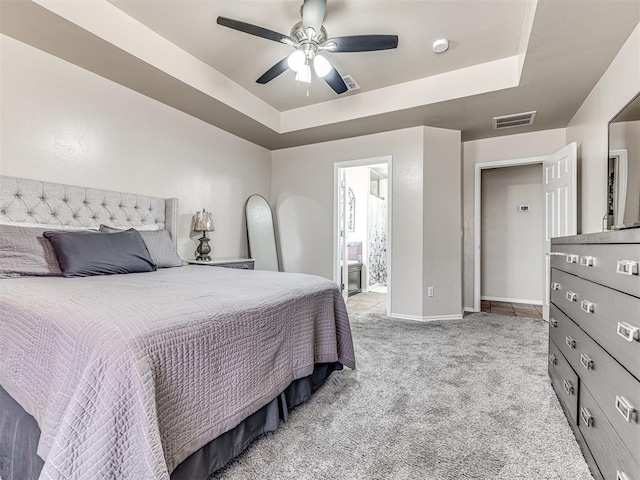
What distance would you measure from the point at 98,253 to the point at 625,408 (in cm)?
280

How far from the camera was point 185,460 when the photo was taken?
3.69 ft

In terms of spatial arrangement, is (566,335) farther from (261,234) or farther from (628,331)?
(261,234)

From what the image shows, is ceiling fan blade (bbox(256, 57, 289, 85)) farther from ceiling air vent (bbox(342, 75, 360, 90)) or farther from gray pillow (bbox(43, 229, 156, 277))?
gray pillow (bbox(43, 229, 156, 277))

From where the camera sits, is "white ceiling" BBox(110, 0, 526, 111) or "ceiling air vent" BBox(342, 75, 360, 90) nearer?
"white ceiling" BBox(110, 0, 526, 111)

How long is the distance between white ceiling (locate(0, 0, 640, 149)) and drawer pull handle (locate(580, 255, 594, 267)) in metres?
1.55

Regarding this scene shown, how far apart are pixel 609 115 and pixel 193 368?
3436 mm

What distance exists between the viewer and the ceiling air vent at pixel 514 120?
11.5 feet

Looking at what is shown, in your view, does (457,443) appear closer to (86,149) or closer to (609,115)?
(609,115)

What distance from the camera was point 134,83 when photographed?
2.90m

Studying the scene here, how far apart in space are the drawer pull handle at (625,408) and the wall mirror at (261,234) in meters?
3.73

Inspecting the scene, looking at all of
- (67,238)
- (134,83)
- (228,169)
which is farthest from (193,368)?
(228,169)

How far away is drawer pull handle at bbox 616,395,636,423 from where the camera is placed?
0.97 metres

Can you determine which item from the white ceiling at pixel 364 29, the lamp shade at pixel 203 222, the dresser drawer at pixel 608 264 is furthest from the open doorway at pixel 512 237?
the lamp shade at pixel 203 222

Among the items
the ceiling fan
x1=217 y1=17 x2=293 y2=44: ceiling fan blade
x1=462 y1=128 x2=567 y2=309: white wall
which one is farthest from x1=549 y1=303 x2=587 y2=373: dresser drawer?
x1=217 y1=17 x2=293 y2=44: ceiling fan blade
